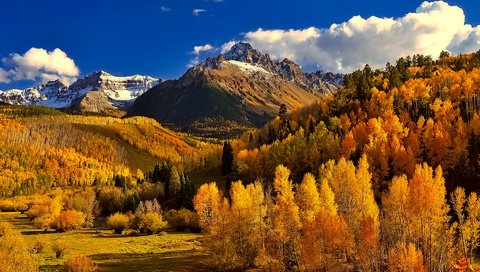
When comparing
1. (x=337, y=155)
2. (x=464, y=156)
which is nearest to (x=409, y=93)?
(x=337, y=155)

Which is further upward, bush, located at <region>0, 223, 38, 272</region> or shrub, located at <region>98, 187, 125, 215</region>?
shrub, located at <region>98, 187, 125, 215</region>

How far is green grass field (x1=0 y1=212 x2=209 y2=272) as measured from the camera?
7938 cm

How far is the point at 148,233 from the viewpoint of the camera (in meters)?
123

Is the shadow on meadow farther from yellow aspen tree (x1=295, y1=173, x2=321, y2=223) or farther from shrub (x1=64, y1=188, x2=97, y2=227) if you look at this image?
shrub (x1=64, y1=188, x2=97, y2=227)

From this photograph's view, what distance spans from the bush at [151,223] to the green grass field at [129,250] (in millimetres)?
3296

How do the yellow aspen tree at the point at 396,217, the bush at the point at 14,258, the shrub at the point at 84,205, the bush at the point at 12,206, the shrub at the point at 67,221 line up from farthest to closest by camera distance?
the bush at the point at 12,206
the shrub at the point at 84,205
the shrub at the point at 67,221
the yellow aspen tree at the point at 396,217
the bush at the point at 14,258

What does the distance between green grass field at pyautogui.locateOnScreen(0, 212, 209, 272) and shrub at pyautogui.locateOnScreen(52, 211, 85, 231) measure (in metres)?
2.86

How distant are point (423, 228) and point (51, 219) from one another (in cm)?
10500

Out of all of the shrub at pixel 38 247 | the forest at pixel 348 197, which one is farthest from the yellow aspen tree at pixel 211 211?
the shrub at pixel 38 247

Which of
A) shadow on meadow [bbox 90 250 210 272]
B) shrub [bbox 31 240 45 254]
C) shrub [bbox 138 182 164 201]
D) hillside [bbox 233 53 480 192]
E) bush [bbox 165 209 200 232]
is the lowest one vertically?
shadow on meadow [bbox 90 250 210 272]

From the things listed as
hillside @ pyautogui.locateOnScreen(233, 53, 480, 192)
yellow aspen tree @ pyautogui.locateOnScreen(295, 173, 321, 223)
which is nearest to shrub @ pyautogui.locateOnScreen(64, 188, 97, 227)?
hillside @ pyautogui.locateOnScreen(233, 53, 480, 192)

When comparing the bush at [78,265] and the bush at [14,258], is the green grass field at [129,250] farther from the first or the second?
the bush at [14,258]

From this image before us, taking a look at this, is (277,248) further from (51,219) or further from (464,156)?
(51,219)

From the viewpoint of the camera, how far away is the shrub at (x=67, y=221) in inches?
4852
